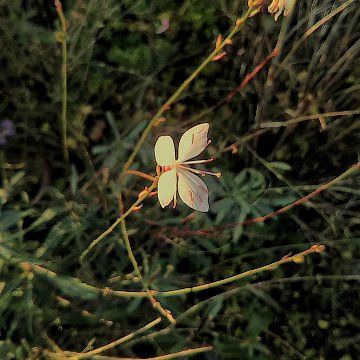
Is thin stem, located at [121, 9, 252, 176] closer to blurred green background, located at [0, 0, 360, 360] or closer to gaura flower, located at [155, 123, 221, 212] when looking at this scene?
gaura flower, located at [155, 123, 221, 212]

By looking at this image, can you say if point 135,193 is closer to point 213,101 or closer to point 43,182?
point 43,182

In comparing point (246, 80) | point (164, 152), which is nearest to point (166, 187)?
point (164, 152)

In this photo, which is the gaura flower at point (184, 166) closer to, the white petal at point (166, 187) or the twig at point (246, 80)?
the white petal at point (166, 187)

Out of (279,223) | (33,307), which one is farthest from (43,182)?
(279,223)

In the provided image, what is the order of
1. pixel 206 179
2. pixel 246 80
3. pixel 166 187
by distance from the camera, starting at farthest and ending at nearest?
pixel 206 179 < pixel 246 80 < pixel 166 187

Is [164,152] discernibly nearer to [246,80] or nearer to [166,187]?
[166,187]
